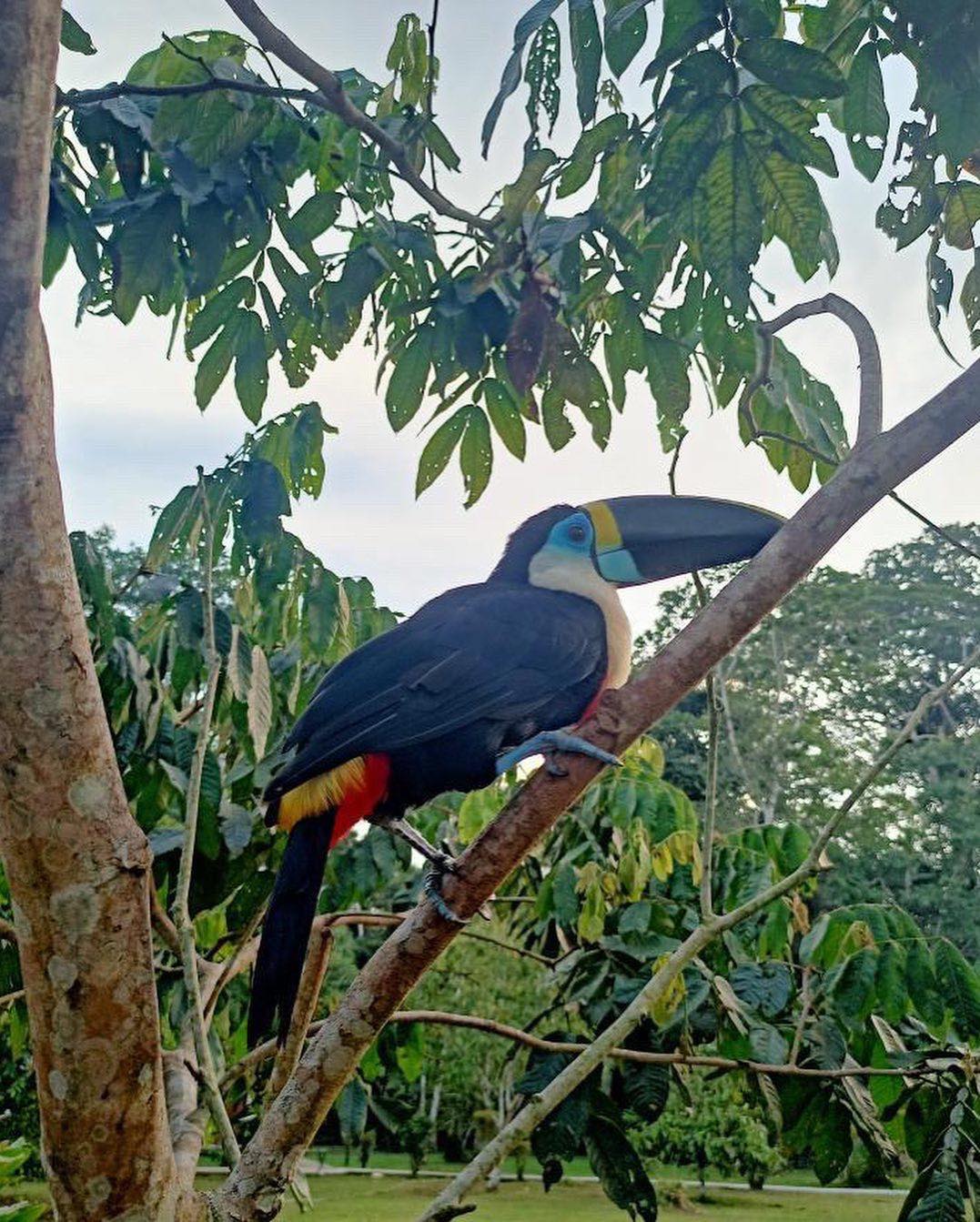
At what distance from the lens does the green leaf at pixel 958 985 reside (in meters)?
2.16

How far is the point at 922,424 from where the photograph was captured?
4.19 ft

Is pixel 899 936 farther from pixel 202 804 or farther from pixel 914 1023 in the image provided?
pixel 202 804

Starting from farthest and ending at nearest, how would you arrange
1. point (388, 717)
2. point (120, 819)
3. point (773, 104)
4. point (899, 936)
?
point (899, 936)
point (388, 717)
point (773, 104)
point (120, 819)

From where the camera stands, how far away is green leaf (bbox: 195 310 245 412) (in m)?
1.72

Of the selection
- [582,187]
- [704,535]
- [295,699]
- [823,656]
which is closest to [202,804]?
[295,699]

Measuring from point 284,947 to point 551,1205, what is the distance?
8609mm

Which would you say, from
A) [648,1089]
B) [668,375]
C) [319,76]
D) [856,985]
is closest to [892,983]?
[856,985]

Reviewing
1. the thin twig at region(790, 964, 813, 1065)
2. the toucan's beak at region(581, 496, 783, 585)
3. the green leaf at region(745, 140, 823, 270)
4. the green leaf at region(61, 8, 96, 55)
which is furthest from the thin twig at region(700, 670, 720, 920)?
the green leaf at region(61, 8, 96, 55)

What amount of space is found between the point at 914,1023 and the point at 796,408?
4.92 feet

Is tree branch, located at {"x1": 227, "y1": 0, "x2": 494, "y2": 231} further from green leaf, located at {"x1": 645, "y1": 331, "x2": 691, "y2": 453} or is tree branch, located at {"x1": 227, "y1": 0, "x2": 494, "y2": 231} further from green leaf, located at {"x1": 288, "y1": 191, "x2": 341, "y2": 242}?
green leaf, located at {"x1": 645, "y1": 331, "x2": 691, "y2": 453}

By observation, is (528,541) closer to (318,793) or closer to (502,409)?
(502,409)

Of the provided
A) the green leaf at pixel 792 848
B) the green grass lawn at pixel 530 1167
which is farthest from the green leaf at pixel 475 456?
the green grass lawn at pixel 530 1167

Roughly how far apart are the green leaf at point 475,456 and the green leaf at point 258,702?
44 centimetres

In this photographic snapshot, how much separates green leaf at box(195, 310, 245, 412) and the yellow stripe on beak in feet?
1.87
